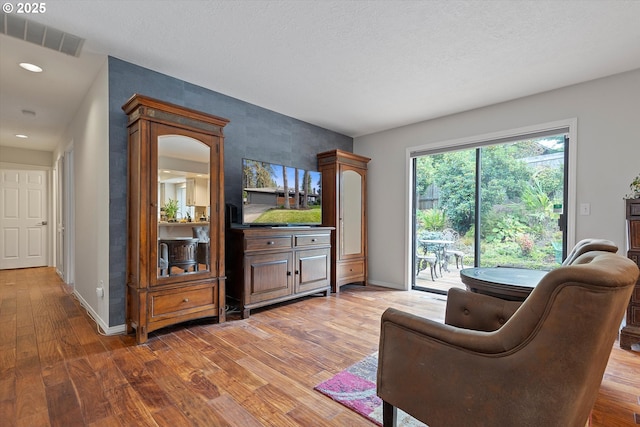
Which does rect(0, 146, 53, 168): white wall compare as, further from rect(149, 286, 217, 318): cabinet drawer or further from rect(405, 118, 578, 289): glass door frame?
rect(405, 118, 578, 289): glass door frame

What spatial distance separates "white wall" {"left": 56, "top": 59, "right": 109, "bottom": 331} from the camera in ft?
8.52

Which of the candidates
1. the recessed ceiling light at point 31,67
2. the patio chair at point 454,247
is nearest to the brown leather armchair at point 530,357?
the patio chair at point 454,247

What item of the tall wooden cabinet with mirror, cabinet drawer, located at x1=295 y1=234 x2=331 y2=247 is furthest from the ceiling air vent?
cabinet drawer, located at x1=295 y1=234 x2=331 y2=247

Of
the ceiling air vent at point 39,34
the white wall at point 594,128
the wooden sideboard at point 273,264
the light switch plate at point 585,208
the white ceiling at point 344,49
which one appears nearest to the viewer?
the white ceiling at point 344,49

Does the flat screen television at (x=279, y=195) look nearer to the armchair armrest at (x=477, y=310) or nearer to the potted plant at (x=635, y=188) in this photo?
the armchair armrest at (x=477, y=310)

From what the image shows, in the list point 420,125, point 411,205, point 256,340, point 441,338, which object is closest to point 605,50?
point 420,125

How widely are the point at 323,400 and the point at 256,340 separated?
97 centimetres

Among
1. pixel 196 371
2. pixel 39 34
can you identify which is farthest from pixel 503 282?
pixel 39 34

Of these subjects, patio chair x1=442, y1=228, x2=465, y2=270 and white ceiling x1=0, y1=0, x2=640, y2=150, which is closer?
white ceiling x1=0, y1=0, x2=640, y2=150

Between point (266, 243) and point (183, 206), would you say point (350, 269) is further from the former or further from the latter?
point (183, 206)

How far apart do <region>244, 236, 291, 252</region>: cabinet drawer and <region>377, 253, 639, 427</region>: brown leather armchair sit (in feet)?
7.05

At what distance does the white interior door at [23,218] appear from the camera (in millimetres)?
5559

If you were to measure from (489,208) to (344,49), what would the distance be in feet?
8.44

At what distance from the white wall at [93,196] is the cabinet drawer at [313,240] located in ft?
6.10
